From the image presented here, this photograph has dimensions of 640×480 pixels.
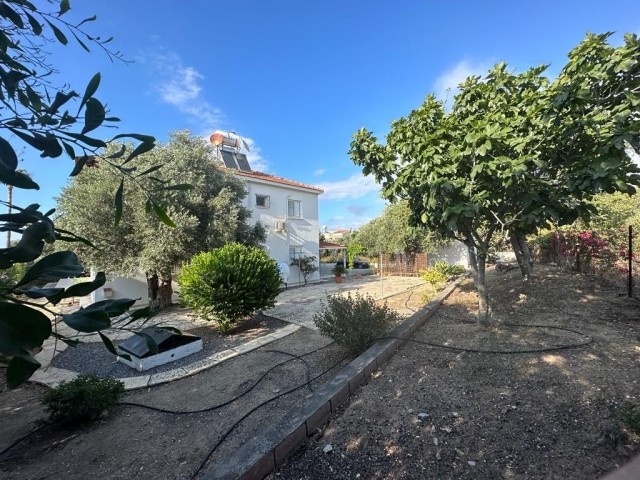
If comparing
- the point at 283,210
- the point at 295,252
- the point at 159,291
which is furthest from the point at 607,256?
the point at 159,291

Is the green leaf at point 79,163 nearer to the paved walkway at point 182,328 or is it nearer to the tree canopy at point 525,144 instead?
the paved walkway at point 182,328

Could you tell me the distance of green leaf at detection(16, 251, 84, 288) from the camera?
0.72 m

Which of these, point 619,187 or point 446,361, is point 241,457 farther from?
point 619,187

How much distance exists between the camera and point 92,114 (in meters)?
0.83

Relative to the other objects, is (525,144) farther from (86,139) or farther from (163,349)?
(163,349)

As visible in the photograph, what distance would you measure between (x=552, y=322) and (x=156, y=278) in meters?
10.9

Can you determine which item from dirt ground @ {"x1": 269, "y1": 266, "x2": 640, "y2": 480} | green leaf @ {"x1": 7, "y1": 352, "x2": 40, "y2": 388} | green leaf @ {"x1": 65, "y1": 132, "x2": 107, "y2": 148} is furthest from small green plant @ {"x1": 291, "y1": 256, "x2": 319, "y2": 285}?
green leaf @ {"x1": 7, "y1": 352, "x2": 40, "y2": 388}

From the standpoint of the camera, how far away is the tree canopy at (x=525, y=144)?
3.35 m

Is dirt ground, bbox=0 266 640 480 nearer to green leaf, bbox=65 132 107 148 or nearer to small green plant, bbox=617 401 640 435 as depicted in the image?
small green plant, bbox=617 401 640 435

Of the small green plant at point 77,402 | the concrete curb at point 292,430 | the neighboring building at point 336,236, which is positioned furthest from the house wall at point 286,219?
the neighboring building at point 336,236

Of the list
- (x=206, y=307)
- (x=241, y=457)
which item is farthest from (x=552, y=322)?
(x=206, y=307)

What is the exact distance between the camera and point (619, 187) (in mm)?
3324

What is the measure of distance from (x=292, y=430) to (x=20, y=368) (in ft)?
8.19

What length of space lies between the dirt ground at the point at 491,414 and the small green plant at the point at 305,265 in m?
12.4
